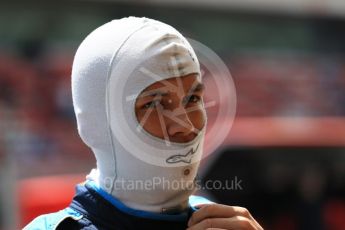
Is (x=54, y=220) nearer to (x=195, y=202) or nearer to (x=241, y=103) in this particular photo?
(x=195, y=202)

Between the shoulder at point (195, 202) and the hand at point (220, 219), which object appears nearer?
the hand at point (220, 219)

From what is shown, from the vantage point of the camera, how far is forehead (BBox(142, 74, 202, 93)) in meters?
1.34

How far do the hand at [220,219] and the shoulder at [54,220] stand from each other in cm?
23

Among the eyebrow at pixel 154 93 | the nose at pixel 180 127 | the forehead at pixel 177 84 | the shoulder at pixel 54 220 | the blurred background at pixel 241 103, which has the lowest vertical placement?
the blurred background at pixel 241 103

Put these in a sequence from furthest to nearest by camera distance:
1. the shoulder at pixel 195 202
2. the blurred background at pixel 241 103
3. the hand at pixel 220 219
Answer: the blurred background at pixel 241 103 → the shoulder at pixel 195 202 → the hand at pixel 220 219

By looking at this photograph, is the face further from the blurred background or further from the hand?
the blurred background

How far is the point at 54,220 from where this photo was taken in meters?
1.36

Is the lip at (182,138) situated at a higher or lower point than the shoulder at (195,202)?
higher

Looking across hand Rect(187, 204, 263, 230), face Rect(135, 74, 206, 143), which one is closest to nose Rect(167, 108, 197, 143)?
face Rect(135, 74, 206, 143)

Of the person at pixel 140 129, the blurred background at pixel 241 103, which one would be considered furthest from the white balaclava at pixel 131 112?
the blurred background at pixel 241 103

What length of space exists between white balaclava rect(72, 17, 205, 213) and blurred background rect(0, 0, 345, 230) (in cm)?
47

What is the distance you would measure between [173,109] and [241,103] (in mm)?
8414

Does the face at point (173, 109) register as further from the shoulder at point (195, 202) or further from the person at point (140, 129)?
the shoulder at point (195, 202)

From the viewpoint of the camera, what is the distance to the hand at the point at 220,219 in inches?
50.8
